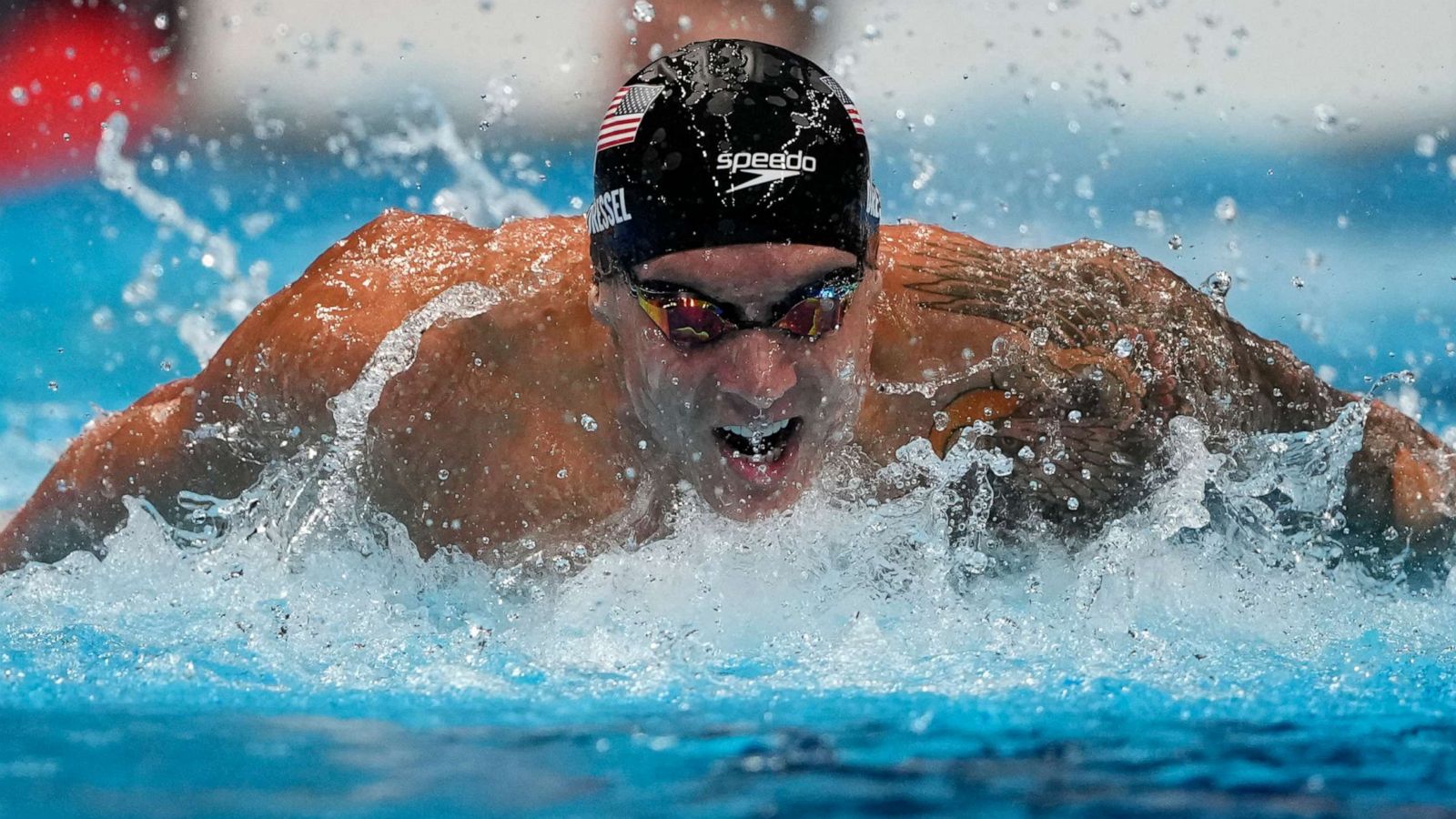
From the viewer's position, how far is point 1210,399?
236 centimetres

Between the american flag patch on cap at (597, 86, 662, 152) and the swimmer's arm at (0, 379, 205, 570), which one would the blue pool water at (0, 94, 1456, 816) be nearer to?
the swimmer's arm at (0, 379, 205, 570)

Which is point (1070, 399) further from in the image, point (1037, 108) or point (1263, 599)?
point (1037, 108)

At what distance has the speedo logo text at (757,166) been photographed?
6.67 feet

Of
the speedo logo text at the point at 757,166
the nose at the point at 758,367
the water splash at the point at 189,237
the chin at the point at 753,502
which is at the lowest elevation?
the chin at the point at 753,502

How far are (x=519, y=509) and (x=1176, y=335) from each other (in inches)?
43.9

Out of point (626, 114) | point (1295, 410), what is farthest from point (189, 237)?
point (1295, 410)

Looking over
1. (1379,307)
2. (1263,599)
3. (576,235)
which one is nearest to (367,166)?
(576,235)

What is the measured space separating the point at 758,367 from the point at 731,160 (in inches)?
11.6

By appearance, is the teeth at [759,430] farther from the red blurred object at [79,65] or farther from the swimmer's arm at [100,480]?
the red blurred object at [79,65]

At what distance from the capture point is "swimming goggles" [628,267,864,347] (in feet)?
6.70

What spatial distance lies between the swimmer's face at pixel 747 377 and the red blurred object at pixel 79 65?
349 centimetres

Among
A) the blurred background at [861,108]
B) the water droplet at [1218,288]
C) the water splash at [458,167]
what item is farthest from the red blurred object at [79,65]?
the water droplet at [1218,288]

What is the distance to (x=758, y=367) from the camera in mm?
2020

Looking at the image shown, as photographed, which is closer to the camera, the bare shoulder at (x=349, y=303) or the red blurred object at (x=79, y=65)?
the bare shoulder at (x=349, y=303)
